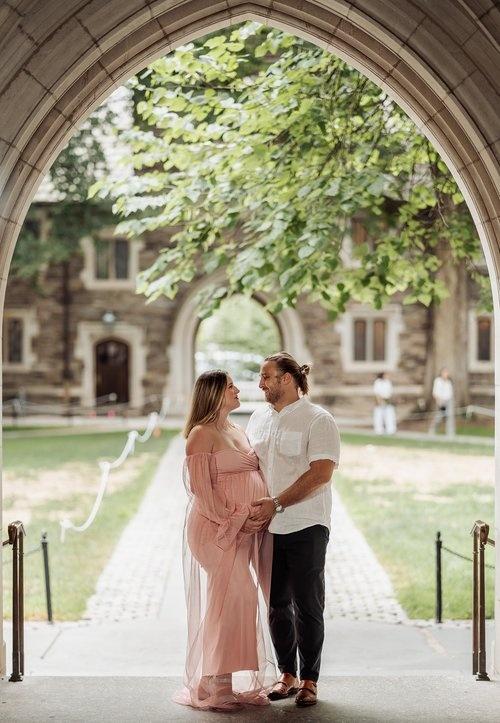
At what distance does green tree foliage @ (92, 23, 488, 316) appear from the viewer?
7457 mm

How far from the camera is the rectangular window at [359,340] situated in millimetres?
25891

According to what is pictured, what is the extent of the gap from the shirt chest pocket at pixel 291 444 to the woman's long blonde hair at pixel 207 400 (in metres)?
0.36

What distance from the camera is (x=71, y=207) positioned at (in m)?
23.3

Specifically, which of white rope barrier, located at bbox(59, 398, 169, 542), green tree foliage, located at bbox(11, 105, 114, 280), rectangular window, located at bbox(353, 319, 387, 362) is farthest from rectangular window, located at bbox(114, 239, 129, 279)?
rectangular window, located at bbox(353, 319, 387, 362)

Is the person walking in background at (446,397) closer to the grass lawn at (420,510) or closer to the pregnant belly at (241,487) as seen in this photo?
the grass lawn at (420,510)

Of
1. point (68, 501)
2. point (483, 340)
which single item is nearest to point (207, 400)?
point (68, 501)

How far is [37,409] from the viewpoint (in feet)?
83.5

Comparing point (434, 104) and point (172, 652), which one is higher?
point (434, 104)

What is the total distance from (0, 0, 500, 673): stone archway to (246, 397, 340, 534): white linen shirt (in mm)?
1094

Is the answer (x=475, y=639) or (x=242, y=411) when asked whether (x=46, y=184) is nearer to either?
(x=242, y=411)

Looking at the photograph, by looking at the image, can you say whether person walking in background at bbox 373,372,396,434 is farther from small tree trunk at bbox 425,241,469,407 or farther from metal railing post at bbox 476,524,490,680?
metal railing post at bbox 476,524,490,680

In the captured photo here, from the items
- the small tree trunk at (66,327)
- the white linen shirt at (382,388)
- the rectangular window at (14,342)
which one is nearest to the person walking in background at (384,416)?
the white linen shirt at (382,388)

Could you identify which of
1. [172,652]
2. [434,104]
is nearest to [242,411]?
[172,652]

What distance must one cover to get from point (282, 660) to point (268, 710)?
0.30 metres
